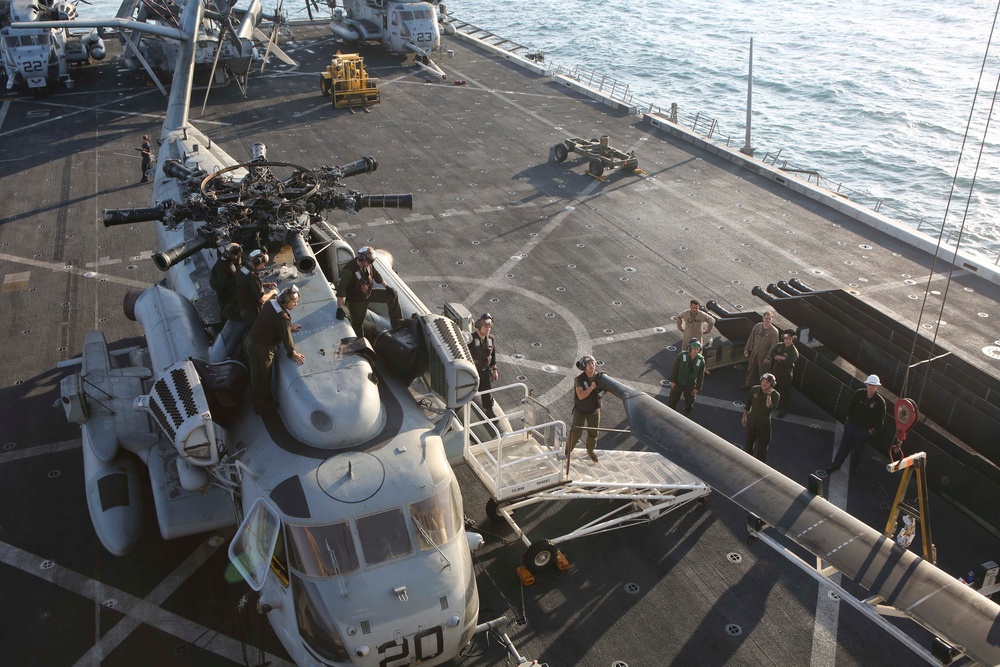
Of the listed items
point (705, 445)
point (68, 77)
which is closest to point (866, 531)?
point (705, 445)

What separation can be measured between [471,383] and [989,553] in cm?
917

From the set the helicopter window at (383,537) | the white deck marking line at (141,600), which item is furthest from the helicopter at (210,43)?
the helicopter window at (383,537)

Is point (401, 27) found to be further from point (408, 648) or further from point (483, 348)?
point (408, 648)

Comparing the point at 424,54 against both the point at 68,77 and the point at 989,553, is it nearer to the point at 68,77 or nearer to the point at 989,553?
the point at 68,77

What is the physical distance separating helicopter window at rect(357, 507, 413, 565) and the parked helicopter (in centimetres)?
2

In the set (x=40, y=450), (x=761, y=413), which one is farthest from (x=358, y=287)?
(x=40, y=450)

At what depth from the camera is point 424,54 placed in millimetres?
42344

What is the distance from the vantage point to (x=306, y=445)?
10648 mm

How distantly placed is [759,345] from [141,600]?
491 inches

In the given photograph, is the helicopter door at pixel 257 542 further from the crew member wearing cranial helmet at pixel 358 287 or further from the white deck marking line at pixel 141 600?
the crew member wearing cranial helmet at pixel 358 287

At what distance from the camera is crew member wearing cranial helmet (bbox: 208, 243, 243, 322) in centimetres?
1330

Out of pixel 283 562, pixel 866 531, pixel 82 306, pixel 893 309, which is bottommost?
pixel 893 309

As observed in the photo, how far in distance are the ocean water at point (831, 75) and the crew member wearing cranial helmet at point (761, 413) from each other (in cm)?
2196

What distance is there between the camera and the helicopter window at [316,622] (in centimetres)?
932
